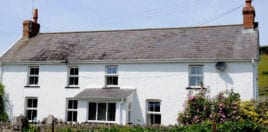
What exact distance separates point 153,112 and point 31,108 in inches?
394

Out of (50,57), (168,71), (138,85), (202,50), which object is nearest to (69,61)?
(50,57)

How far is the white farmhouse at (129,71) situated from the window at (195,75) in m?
0.04

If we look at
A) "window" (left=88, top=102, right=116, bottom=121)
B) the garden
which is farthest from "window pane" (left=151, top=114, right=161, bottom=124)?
"window" (left=88, top=102, right=116, bottom=121)

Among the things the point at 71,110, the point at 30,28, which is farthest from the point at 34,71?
the point at 30,28

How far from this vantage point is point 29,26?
33.8 m

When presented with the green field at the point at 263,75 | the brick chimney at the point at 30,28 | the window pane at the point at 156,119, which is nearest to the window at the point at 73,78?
the window pane at the point at 156,119

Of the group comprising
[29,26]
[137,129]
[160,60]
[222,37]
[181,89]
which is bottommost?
[137,129]

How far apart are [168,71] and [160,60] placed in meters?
0.92

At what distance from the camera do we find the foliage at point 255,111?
22.1m

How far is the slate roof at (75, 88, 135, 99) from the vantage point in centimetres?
2563

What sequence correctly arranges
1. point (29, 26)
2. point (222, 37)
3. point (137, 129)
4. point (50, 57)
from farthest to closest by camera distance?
1. point (29, 26)
2. point (50, 57)
3. point (222, 37)
4. point (137, 129)

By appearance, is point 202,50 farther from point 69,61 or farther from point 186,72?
point 69,61

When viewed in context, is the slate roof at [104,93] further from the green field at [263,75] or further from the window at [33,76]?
the green field at [263,75]

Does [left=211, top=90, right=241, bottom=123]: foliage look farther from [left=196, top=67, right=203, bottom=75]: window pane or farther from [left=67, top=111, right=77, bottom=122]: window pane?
[left=67, top=111, right=77, bottom=122]: window pane
